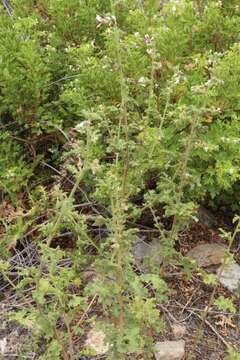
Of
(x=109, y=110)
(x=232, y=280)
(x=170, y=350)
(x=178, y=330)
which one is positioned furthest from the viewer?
(x=232, y=280)

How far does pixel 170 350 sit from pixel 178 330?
0.61 feet

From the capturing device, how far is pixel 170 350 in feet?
9.07

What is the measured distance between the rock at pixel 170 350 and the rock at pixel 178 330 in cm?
8

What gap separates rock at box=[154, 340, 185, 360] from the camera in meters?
2.74

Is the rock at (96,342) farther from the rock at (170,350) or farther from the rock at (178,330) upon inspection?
the rock at (178,330)

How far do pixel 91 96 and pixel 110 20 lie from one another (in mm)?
1128

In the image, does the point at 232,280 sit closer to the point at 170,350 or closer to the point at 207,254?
the point at 207,254

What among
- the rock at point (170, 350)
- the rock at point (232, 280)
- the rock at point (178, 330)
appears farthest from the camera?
the rock at point (232, 280)

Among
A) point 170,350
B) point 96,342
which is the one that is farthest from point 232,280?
point 96,342

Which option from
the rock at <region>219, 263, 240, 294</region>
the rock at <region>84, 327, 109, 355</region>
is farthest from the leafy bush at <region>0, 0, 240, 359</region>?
the rock at <region>219, 263, 240, 294</region>

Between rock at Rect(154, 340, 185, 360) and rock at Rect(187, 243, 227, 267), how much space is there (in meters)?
0.59

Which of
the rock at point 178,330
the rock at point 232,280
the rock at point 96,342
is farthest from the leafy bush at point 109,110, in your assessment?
the rock at point 232,280

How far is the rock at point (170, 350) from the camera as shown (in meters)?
2.74

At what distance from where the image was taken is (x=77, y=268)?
2.85 m
